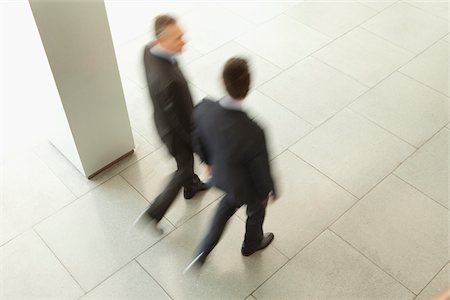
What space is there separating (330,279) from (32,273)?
175 cm

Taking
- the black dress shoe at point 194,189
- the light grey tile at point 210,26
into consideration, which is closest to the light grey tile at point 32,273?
the black dress shoe at point 194,189

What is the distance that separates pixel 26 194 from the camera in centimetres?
313

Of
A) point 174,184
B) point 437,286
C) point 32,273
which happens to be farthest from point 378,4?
point 32,273

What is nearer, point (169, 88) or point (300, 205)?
point (169, 88)

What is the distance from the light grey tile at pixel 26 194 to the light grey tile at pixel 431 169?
2.33m

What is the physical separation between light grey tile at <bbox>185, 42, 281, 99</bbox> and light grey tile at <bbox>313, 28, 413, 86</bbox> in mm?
518

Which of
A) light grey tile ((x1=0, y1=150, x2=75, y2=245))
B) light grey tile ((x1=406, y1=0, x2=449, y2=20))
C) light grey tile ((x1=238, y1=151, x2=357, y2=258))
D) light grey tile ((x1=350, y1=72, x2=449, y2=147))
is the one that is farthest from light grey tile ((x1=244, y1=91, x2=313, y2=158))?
light grey tile ((x1=406, y1=0, x2=449, y2=20))

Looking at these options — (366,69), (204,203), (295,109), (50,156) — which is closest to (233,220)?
(204,203)

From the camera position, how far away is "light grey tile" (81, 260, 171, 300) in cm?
263

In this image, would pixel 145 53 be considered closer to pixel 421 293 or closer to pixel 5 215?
pixel 5 215

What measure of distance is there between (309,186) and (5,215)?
6.62 ft

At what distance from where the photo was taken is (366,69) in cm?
406

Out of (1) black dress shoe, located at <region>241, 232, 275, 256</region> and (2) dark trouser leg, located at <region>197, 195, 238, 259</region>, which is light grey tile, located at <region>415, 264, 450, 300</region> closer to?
(1) black dress shoe, located at <region>241, 232, 275, 256</region>

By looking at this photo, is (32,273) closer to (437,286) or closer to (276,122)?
(276,122)
